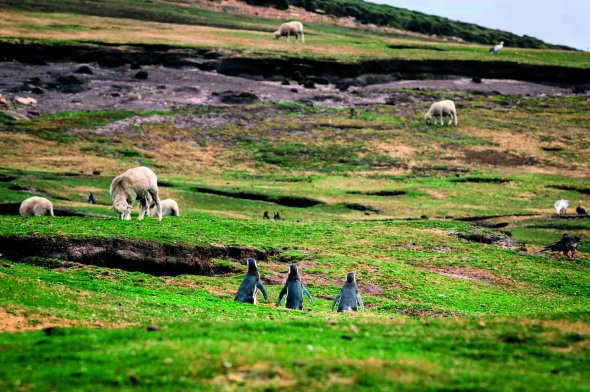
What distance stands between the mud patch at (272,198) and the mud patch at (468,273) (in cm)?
2020

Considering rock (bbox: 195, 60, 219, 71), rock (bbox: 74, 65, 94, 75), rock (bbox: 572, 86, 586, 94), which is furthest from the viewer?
rock (bbox: 572, 86, 586, 94)

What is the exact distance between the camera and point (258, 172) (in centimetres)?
6631

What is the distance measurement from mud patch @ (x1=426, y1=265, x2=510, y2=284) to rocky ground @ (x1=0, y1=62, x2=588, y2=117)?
51652 millimetres

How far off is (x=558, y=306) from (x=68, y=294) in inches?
642

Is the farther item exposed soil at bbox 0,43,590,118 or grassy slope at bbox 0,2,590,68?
grassy slope at bbox 0,2,590,68

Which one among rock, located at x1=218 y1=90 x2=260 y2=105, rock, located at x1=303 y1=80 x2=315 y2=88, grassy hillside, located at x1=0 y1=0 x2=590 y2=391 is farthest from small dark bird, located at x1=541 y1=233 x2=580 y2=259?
rock, located at x1=303 y1=80 x2=315 y2=88

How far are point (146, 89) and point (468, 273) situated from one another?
2351 inches

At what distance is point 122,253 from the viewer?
28406 mm

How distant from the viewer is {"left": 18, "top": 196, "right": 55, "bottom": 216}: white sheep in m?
39.7

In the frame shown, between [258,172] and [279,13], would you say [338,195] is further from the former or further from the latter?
[279,13]

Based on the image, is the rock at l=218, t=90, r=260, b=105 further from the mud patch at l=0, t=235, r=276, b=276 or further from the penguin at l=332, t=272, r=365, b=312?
the penguin at l=332, t=272, r=365, b=312

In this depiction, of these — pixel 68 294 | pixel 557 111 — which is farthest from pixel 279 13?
pixel 68 294

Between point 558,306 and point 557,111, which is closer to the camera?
point 558,306

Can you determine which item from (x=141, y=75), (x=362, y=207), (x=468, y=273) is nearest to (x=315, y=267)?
(x=468, y=273)
